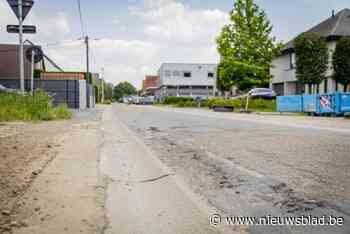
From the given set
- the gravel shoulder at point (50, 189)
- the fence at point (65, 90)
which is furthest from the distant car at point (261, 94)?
the gravel shoulder at point (50, 189)

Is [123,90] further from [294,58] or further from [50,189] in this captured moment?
[50,189]

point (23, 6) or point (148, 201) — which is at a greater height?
point (23, 6)

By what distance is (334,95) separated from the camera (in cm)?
2475

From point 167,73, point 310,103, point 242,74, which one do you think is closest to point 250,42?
point 242,74

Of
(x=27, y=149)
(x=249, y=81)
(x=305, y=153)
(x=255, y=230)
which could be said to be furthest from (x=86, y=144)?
(x=249, y=81)

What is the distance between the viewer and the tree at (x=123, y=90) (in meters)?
141

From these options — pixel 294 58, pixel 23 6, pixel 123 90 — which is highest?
pixel 294 58

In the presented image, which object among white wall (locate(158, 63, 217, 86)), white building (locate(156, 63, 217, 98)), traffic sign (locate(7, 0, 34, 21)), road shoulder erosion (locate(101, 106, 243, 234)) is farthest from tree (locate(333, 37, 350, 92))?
white wall (locate(158, 63, 217, 86))

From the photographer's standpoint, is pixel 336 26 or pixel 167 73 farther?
pixel 167 73

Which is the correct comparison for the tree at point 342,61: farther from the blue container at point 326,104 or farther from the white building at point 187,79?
the white building at point 187,79

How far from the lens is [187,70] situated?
290 ft

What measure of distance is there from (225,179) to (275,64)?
1661 inches

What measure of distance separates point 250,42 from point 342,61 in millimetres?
14441

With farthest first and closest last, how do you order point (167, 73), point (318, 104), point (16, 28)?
point (167, 73) < point (318, 104) < point (16, 28)
